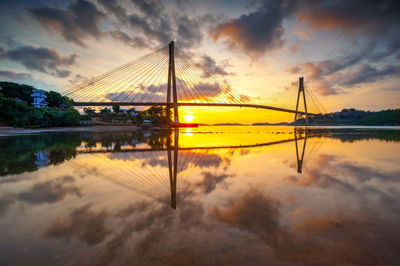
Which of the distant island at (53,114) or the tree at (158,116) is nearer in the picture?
the distant island at (53,114)

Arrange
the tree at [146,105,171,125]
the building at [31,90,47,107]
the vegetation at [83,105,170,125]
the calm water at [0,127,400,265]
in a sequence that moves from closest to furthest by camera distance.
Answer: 1. the calm water at [0,127,400,265]
2. the building at [31,90,47,107]
3. the tree at [146,105,171,125]
4. the vegetation at [83,105,170,125]

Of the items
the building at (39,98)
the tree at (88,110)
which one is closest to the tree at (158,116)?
the tree at (88,110)

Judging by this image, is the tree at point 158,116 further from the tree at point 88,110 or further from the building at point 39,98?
the building at point 39,98

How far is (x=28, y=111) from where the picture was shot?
35438 millimetres

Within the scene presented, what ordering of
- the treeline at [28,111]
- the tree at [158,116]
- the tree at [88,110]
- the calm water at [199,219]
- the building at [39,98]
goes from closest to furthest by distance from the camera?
the calm water at [199,219]
the treeline at [28,111]
the building at [39,98]
the tree at [158,116]
the tree at [88,110]

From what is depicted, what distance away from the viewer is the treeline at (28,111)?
32875 millimetres

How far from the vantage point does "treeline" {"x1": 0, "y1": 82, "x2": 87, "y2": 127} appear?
32.9 meters

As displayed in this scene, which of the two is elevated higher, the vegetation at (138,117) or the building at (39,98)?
the building at (39,98)

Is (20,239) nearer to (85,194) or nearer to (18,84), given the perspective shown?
(85,194)

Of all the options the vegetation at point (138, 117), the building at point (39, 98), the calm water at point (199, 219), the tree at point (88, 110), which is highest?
the building at point (39, 98)

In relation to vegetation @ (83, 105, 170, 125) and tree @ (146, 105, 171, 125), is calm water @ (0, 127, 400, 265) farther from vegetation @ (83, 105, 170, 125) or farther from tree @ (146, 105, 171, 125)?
vegetation @ (83, 105, 170, 125)

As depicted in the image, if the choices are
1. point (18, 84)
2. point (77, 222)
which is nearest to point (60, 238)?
point (77, 222)

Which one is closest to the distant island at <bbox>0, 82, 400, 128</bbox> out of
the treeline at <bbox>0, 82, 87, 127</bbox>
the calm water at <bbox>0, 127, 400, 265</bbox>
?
the treeline at <bbox>0, 82, 87, 127</bbox>

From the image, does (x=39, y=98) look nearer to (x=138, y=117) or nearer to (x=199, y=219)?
(x=138, y=117)
